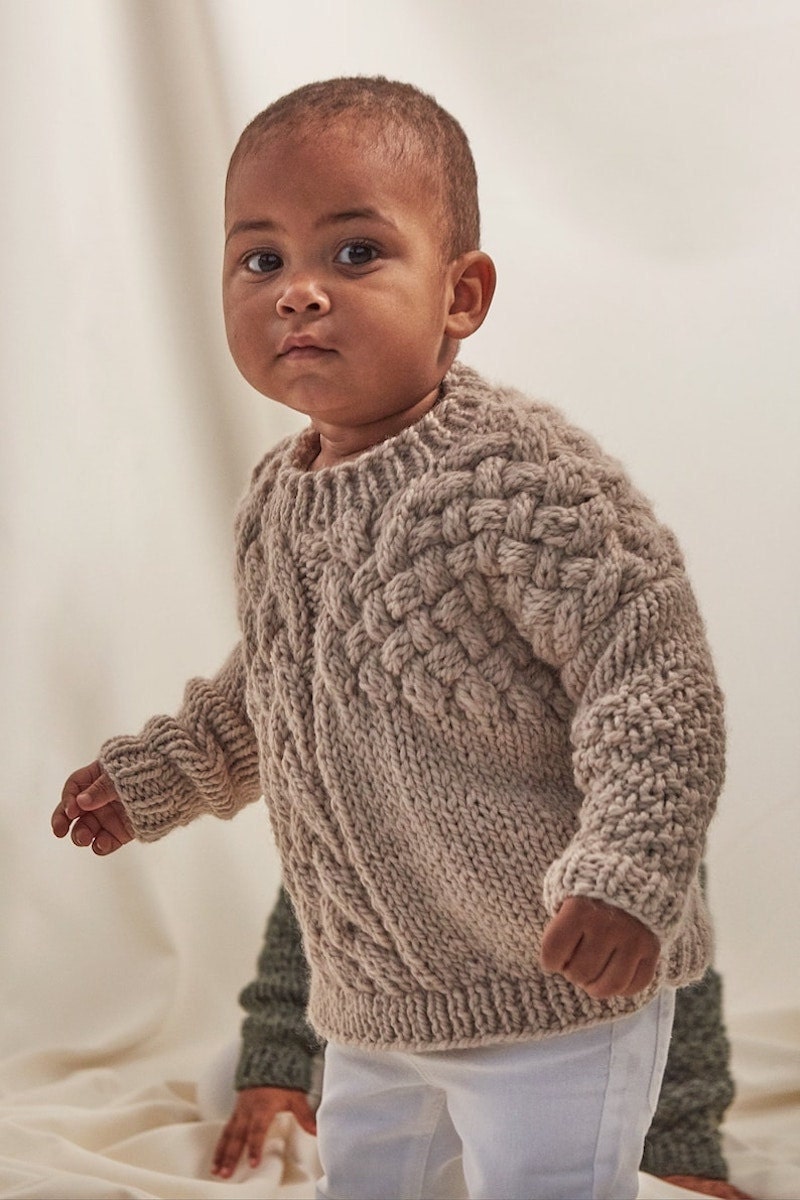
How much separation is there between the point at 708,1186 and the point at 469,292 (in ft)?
2.84

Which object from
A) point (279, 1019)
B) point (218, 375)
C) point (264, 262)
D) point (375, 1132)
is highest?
point (218, 375)

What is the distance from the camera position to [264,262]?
0.99 m

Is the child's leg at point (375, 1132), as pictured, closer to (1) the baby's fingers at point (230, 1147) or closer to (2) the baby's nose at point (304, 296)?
(1) the baby's fingers at point (230, 1147)

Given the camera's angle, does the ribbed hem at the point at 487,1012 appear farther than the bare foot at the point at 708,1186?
No

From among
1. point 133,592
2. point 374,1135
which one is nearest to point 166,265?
point 133,592

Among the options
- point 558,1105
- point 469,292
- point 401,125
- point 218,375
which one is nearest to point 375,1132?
point 558,1105

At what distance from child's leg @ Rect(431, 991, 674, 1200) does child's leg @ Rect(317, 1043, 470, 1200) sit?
0.36 ft

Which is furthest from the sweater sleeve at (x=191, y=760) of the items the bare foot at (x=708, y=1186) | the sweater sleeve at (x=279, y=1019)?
the bare foot at (x=708, y=1186)

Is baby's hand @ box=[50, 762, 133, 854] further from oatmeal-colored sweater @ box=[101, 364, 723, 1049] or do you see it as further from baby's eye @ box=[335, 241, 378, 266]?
baby's eye @ box=[335, 241, 378, 266]

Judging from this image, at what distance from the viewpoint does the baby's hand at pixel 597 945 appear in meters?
0.85

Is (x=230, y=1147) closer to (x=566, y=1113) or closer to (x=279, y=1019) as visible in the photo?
(x=279, y=1019)

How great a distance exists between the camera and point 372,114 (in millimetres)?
965

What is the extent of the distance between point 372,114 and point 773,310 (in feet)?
2.44

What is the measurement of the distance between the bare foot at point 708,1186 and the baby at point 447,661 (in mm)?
396
